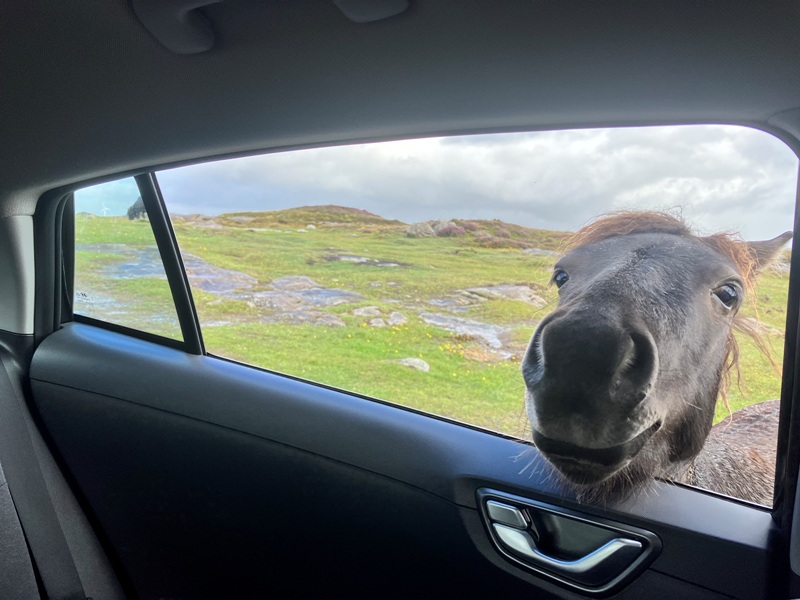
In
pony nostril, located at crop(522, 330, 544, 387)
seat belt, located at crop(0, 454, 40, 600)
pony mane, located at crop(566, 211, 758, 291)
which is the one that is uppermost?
pony mane, located at crop(566, 211, 758, 291)

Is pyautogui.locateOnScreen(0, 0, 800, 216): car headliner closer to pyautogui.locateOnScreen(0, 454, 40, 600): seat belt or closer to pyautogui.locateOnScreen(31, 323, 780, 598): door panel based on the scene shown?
pyautogui.locateOnScreen(31, 323, 780, 598): door panel

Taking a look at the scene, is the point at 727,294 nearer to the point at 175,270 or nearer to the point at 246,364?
the point at 246,364

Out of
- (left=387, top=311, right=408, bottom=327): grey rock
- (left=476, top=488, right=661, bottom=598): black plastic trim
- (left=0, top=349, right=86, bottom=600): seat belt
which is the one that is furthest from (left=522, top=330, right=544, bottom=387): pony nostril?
(left=0, top=349, right=86, bottom=600): seat belt

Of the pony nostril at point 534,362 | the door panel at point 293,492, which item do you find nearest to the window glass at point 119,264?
the door panel at point 293,492

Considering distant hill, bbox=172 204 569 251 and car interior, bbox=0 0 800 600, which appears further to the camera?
distant hill, bbox=172 204 569 251

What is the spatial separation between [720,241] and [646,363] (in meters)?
0.40

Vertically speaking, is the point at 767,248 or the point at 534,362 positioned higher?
the point at 767,248

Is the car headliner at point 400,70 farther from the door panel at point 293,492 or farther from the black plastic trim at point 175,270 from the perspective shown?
the door panel at point 293,492

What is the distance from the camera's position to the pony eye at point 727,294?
1409 millimetres

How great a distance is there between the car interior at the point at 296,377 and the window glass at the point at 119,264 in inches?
2.1

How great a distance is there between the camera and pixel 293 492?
2.05 meters

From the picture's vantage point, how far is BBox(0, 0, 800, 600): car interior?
3.91ft

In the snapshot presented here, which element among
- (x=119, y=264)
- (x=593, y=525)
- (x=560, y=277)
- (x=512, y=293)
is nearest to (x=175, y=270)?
(x=119, y=264)

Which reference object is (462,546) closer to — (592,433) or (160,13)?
(592,433)
